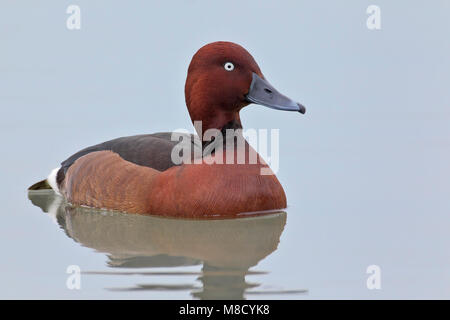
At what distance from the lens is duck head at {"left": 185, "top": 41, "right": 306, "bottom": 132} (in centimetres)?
677

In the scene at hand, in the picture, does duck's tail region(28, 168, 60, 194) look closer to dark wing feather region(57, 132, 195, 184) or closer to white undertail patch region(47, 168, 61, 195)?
white undertail patch region(47, 168, 61, 195)

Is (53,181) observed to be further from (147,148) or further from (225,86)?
(225,86)

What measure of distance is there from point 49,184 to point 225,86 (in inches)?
94.7

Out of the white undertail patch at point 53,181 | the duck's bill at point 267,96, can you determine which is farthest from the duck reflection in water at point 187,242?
the duck's bill at point 267,96

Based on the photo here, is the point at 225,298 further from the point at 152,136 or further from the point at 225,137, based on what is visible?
the point at 152,136

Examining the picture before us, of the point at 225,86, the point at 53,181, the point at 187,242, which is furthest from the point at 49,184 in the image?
the point at 187,242

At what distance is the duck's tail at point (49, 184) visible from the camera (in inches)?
317

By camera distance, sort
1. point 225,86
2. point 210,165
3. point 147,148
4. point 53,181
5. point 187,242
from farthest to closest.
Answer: point 53,181
point 147,148
point 225,86
point 210,165
point 187,242

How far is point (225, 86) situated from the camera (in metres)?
6.77

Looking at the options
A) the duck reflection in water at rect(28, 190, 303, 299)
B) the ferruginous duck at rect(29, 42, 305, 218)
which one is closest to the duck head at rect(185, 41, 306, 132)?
the ferruginous duck at rect(29, 42, 305, 218)

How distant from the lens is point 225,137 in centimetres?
684

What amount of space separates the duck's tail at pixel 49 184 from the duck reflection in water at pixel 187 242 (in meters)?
0.71

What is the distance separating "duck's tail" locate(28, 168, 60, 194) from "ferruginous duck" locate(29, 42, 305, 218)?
1.03 m

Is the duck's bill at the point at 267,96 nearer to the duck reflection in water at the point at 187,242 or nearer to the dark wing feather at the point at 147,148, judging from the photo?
the dark wing feather at the point at 147,148
